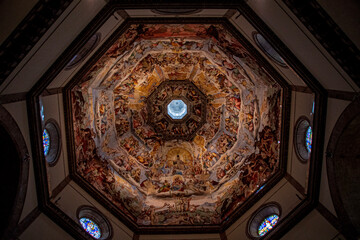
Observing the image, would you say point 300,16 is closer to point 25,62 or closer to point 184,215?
point 25,62

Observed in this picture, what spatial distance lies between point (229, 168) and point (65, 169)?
897 cm

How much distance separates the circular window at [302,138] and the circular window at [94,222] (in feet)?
30.3

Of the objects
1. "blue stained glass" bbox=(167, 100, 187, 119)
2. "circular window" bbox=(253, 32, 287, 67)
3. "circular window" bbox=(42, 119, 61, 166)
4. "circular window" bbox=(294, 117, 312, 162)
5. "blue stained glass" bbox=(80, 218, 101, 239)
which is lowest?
"blue stained glass" bbox=(80, 218, 101, 239)

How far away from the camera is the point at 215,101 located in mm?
19297

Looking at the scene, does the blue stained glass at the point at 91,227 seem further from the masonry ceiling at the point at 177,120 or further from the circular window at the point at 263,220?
the circular window at the point at 263,220

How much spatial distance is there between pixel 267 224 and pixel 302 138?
4185 mm

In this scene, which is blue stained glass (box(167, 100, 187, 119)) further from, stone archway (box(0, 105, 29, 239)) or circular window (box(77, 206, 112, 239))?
stone archway (box(0, 105, 29, 239))

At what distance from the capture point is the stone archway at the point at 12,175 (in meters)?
9.51

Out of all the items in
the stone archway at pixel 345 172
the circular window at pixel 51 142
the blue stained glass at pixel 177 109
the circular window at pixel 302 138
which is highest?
the blue stained glass at pixel 177 109

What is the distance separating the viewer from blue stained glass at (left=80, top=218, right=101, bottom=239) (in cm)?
1299

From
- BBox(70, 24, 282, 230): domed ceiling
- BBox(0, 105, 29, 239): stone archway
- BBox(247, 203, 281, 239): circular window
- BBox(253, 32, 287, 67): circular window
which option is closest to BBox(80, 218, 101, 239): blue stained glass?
BBox(70, 24, 282, 230): domed ceiling

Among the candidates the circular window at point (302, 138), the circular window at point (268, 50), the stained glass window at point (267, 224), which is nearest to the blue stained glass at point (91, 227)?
the stained glass window at point (267, 224)

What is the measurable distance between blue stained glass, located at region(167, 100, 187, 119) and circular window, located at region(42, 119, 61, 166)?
9.89 meters

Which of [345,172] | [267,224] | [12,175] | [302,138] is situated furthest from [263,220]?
[12,175]
